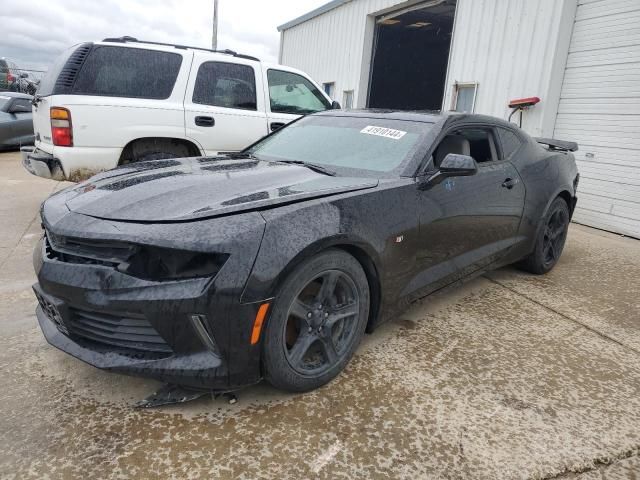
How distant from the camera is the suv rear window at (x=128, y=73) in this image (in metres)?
4.61

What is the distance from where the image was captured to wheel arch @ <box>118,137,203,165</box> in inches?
→ 190

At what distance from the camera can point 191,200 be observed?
217cm

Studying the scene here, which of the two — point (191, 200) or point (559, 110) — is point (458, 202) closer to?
point (191, 200)

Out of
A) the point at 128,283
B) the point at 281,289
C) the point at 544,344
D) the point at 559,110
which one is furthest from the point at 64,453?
the point at 559,110

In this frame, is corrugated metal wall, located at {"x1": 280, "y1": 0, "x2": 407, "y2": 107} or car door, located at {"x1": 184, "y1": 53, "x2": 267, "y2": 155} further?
corrugated metal wall, located at {"x1": 280, "y1": 0, "x2": 407, "y2": 107}

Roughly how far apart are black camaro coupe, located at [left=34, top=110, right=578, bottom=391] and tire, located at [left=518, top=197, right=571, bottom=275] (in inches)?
38.8

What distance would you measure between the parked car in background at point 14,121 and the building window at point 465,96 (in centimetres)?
870

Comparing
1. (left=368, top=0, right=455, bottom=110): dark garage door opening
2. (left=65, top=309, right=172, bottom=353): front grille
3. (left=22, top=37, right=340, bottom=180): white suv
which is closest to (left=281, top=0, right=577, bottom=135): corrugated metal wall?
(left=368, top=0, right=455, bottom=110): dark garage door opening

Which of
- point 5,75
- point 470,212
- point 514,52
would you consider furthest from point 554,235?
point 5,75

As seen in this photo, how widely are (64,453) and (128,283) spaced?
687mm

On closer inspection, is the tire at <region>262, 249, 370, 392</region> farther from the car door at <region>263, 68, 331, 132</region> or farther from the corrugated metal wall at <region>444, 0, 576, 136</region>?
the corrugated metal wall at <region>444, 0, 576, 136</region>

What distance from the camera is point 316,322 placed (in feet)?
7.45

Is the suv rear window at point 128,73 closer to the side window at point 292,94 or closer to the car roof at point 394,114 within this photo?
the side window at point 292,94

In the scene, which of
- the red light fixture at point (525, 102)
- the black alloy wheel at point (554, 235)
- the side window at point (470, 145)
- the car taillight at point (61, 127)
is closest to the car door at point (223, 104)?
the car taillight at point (61, 127)
